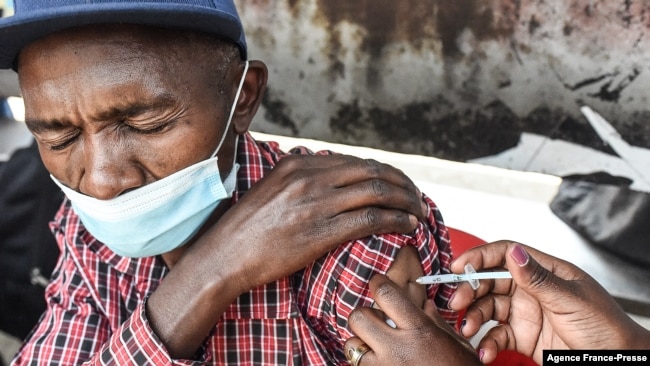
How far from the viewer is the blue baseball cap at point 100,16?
128 cm

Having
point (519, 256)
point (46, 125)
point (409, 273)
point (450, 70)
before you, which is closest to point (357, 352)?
point (409, 273)

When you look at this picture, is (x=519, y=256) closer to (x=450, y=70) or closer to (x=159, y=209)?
(x=159, y=209)

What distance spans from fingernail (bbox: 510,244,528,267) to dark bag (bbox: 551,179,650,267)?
1204mm

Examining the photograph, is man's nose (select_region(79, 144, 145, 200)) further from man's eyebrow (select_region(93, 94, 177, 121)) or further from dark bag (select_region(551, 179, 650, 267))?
dark bag (select_region(551, 179, 650, 267))

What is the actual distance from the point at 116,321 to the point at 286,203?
642 millimetres

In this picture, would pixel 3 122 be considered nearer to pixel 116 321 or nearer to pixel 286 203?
pixel 116 321

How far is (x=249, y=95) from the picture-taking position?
5.45ft

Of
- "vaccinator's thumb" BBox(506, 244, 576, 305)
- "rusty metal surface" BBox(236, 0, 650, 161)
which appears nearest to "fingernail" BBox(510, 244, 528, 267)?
"vaccinator's thumb" BBox(506, 244, 576, 305)

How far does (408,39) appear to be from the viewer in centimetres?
240

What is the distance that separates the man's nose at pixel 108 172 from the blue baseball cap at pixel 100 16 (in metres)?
0.27

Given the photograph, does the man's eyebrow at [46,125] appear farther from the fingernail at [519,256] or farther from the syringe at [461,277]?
the fingernail at [519,256]

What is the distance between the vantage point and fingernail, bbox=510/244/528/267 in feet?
4.07

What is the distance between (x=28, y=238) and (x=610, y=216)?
227cm

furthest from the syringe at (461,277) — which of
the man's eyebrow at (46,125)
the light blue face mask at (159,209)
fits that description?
the man's eyebrow at (46,125)
